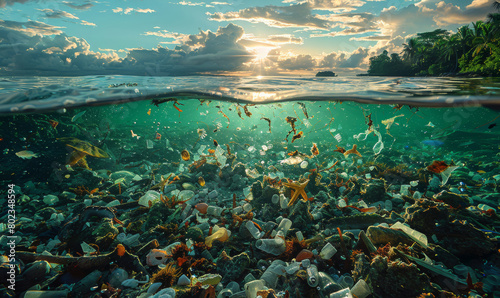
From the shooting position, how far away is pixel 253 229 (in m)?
4.14

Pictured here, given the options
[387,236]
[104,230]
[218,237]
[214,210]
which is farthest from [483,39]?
[104,230]

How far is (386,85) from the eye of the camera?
956 cm

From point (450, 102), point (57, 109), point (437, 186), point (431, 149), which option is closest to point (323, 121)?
point (431, 149)

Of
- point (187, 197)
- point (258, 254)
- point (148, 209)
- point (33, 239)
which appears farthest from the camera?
point (187, 197)

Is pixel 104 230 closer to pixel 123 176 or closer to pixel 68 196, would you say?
pixel 68 196

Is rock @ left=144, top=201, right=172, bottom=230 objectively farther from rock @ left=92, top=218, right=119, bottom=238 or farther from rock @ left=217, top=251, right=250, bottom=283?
rock @ left=217, top=251, right=250, bottom=283

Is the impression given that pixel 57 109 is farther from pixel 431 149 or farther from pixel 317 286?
pixel 431 149

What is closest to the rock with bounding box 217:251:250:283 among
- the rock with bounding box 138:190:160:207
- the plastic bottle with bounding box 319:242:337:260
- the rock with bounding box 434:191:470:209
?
the plastic bottle with bounding box 319:242:337:260

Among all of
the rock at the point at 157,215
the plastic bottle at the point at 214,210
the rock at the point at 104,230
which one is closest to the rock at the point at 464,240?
the plastic bottle at the point at 214,210

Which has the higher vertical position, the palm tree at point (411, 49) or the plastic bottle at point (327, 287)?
the palm tree at point (411, 49)

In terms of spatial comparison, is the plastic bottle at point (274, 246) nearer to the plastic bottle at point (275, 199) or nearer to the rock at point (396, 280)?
the rock at point (396, 280)

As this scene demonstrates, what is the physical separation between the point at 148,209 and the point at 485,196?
394 inches

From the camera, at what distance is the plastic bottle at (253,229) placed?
4047 millimetres

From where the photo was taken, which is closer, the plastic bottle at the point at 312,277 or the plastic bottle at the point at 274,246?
the plastic bottle at the point at 312,277
